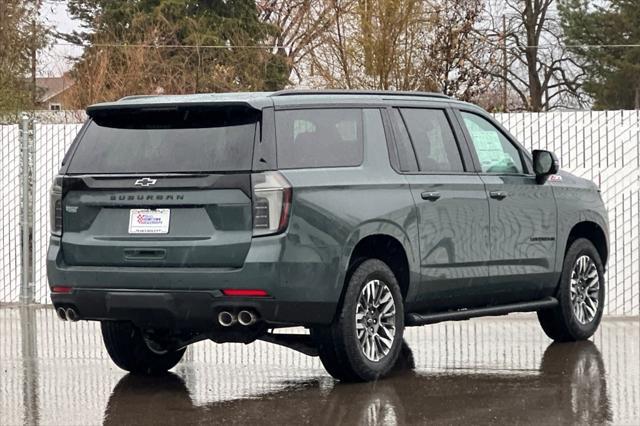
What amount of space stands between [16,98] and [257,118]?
86.1 feet

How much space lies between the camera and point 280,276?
8.81 m

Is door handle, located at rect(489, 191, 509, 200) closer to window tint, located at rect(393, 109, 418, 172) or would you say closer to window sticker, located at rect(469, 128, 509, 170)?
window sticker, located at rect(469, 128, 509, 170)

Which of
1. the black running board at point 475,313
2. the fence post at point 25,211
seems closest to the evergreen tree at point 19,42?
the fence post at point 25,211

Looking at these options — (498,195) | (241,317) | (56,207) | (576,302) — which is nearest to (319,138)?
(241,317)

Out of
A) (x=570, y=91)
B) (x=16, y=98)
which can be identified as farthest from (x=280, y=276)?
(x=570, y=91)

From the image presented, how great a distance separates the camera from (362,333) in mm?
9398

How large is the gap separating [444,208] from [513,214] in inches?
37.1

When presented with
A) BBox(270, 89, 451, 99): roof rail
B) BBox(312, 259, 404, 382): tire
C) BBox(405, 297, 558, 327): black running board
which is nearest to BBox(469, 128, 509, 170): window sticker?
BBox(270, 89, 451, 99): roof rail

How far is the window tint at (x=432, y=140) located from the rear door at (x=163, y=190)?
1.57m

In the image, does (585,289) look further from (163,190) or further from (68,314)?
(68,314)

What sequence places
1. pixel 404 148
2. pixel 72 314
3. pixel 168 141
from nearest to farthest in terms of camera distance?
pixel 168 141
pixel 72 314
pixel 404 148

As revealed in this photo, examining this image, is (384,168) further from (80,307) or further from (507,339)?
(507,339)

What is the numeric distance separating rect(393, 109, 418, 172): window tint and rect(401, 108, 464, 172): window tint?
0.05 metres

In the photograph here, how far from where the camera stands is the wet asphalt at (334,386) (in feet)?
27.1
